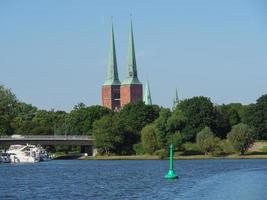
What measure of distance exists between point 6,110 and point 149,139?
47.5 metres

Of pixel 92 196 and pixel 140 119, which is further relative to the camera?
pixel 140 119

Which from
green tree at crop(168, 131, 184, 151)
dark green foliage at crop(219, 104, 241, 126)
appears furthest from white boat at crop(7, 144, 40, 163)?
dark green foliage at crop(219, 104, 241, 126)

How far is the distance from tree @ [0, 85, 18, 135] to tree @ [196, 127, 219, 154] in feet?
166

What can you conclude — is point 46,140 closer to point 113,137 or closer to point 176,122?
point 113,137

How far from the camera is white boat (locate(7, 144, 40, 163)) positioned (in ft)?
498

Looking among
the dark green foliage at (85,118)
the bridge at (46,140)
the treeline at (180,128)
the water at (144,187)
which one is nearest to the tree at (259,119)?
the treeline at (180,128)

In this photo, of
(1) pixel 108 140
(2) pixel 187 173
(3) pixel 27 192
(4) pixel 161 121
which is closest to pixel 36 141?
(1) pixel 108 140

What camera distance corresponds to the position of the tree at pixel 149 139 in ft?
493

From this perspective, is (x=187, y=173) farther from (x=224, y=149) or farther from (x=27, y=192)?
(x=224, y=149)

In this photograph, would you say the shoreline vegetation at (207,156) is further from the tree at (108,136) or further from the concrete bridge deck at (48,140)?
the concrete bridge deck at (48,140)

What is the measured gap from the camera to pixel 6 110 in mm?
185750

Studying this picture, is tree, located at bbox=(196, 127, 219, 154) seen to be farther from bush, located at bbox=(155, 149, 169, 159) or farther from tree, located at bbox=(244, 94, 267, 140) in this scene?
tree, located at bbox=(244, 94, 267, 140)

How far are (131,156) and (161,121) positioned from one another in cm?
977

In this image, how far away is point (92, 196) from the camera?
61.8m
